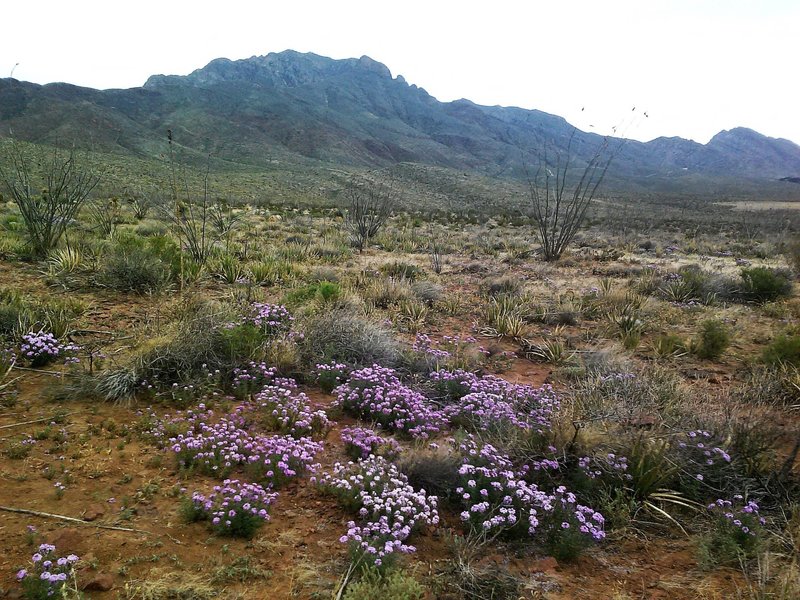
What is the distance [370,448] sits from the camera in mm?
3631

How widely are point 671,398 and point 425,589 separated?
315cm

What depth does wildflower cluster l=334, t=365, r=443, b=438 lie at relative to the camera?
13.4 ft

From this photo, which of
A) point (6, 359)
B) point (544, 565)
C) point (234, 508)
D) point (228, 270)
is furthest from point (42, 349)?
point (544, 565)

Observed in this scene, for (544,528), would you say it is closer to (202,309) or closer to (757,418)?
(757,418)

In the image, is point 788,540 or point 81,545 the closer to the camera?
point 81,545

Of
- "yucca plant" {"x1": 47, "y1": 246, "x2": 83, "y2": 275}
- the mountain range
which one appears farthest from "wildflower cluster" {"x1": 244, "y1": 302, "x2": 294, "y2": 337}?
the mountain range

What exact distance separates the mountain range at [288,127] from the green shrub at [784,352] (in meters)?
26.2

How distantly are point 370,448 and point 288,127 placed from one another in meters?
116

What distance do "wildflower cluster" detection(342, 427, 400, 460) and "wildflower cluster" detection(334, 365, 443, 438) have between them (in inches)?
9.6

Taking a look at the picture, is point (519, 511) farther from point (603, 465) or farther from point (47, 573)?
point (47, 573)

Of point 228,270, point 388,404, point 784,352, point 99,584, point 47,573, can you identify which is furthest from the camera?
point 228,270

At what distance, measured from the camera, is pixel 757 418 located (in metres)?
3.94

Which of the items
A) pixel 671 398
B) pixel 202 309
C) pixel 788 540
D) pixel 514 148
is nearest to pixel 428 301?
pixel 202 309

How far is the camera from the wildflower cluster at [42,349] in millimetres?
4594
